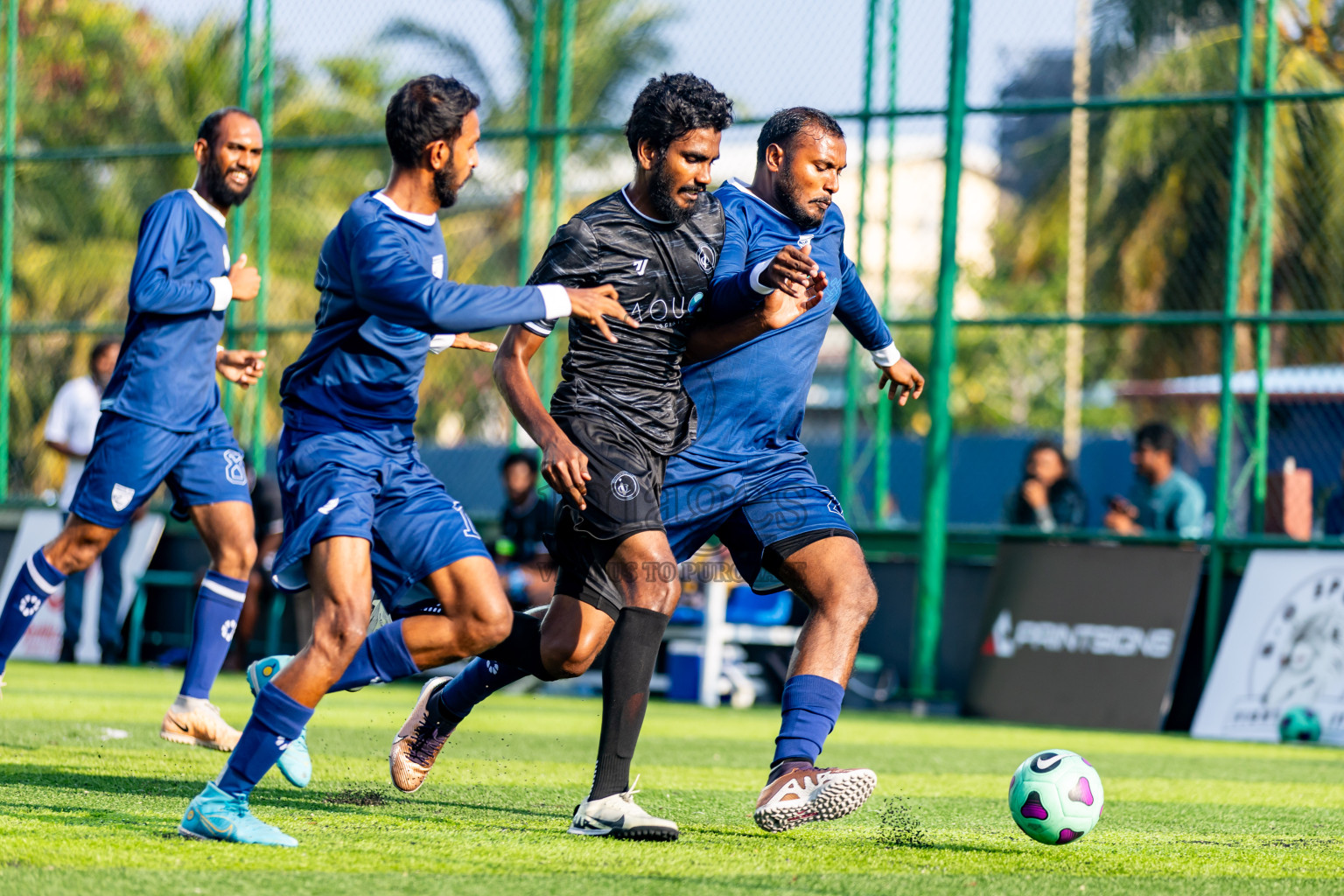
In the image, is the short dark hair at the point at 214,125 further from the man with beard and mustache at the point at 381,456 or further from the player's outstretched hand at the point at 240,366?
the man with beard and mustache at the point at 381,456

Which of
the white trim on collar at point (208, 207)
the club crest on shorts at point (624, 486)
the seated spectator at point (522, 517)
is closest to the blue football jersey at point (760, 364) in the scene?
the club crest on shorts at point (624, 486)

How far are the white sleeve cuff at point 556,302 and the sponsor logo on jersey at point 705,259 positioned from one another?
732mm

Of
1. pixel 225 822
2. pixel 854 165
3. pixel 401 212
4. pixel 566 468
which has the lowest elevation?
pixel 225 822

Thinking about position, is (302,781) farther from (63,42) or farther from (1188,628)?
(63,42)

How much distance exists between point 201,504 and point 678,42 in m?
7.52

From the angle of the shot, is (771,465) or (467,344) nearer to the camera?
(771,465)

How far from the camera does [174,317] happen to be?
6254 mm

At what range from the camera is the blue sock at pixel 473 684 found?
499 centimetres

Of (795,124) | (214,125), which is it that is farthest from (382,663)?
(214,125)

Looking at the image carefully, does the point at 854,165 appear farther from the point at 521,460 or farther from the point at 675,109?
the point at 675,109

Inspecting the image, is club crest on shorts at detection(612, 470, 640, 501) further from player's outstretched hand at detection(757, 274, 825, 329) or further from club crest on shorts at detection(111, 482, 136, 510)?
club crest on shorts at detection(111, 482, 136, 510)

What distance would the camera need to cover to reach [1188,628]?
10.3 m

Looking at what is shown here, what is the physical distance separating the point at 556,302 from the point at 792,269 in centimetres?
71

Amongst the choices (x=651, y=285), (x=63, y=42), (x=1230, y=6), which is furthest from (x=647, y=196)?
(x=63, y=42)
